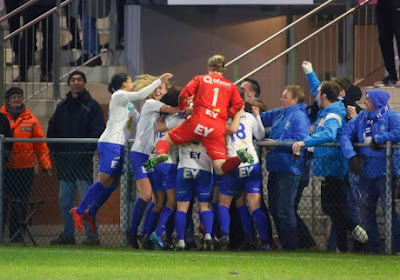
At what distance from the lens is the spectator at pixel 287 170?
56.8ft

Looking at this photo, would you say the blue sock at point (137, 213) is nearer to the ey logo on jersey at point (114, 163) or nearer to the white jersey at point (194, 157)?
the ey logo on jersey at point (114, 163)

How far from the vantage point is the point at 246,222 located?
56.7 feet

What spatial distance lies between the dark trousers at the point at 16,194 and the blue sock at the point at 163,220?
1.77 m

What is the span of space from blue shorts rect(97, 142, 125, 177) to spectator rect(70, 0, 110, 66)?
12.4 ft

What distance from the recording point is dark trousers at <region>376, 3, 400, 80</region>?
1969 centimetres

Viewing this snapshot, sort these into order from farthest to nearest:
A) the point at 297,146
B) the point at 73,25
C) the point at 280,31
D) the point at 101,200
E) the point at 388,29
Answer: the point at 73,25 < the point at 280,31 < the point at 388,29 < the point at 101,200 < the point at 297,146

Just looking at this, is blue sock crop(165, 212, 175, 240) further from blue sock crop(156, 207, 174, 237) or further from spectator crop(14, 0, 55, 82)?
spectator crop(14, 0, 55, 82)

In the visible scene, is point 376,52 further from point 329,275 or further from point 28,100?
point 329,275

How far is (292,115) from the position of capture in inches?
692

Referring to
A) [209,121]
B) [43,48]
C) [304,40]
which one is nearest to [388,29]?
[304,40]

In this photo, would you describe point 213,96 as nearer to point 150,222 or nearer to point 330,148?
point 330,148

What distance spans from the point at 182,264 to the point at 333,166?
299 centimetres

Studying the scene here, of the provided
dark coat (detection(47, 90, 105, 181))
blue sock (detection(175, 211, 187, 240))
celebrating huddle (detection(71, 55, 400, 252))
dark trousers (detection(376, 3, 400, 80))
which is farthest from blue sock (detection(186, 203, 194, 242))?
dark trousers (detection(376, 3, 400, 80))

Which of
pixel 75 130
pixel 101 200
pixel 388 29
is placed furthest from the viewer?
pixel 388 29
